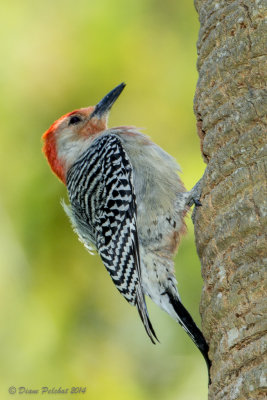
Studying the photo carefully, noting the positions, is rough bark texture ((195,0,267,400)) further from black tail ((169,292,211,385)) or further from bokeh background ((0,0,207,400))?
bokeh background ((0,0,207,400))

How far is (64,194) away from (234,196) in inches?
146

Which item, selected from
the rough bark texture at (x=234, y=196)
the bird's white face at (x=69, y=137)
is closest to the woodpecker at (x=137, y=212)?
the bird's white face at (x=69, y=137)

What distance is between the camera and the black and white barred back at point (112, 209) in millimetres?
4703

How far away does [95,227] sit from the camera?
5.22m

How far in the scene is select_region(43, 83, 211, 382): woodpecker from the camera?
4.66m

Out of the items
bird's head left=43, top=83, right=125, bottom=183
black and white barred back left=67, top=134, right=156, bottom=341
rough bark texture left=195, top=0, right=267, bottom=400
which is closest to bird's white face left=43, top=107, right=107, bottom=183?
bird's head left=43, top=83, right=125, bottom=183

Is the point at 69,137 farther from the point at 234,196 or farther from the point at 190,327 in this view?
the point at 234,196

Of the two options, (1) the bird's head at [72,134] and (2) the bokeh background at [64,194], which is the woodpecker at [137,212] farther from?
(2) the bokeh background at [64,194]

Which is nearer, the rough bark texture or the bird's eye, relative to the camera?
the rough bark texture

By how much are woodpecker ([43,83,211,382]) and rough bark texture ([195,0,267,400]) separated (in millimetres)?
802

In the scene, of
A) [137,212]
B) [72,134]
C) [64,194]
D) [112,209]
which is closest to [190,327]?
[137,212]

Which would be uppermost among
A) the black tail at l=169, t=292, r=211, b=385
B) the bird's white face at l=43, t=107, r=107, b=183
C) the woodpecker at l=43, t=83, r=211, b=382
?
the bird's white face at l=43, t=107, r=107, b=183

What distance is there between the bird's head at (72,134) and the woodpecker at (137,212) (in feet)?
2.08

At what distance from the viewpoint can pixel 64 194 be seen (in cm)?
691
